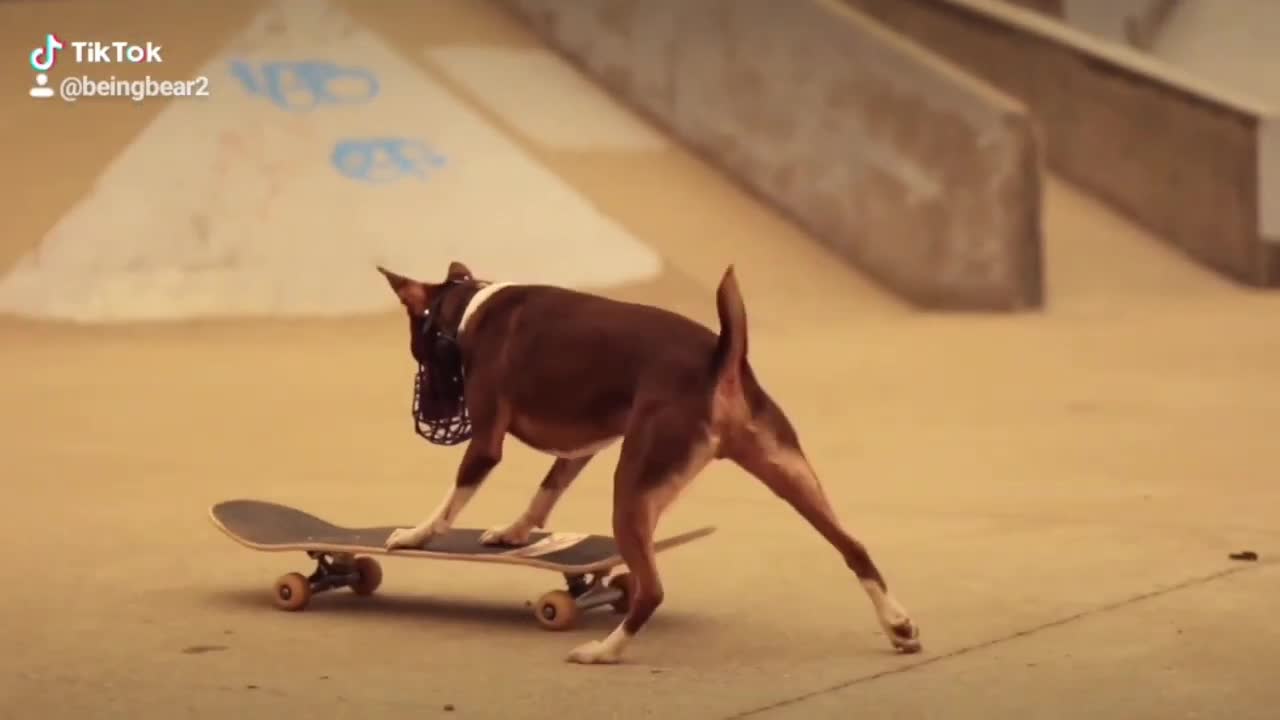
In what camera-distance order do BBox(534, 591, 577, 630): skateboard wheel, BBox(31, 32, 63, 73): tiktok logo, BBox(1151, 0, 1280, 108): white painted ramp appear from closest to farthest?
BBox(534, 591, 577, 630): skateboard wheel
BBox(31, 32, 63, 73): tiktok logo
BBox(1151, 0, 1280, 108): white painted ramp

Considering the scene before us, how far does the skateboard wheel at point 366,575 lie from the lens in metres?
6.97

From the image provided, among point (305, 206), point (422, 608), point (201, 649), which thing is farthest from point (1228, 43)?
point (201, 649)

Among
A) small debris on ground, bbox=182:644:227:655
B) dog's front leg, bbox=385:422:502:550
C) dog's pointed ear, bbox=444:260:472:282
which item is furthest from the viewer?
dog's pointed ear, bbox=444:260:472:282

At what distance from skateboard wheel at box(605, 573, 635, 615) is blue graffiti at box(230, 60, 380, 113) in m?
12.6

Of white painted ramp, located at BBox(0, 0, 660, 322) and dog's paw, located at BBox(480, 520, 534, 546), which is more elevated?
dog's paw, located at BBox(480, 520, 534, 546)

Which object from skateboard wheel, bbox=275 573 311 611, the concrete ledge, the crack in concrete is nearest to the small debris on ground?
skateboard wheel, bbox=275 573 311 611

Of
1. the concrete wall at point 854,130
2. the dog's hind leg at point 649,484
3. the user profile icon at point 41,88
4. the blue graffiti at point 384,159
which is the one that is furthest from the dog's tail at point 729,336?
the user profile icon at point 41,88

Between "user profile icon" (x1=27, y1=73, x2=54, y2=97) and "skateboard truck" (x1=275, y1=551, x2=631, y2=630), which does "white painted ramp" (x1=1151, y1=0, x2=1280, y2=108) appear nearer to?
"user profile icon" (x1=27, y1=73, x2=54, y2=97)

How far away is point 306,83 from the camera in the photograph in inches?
752

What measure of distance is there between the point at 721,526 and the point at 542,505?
6.23 ft

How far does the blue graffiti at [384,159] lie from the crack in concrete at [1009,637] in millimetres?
11825

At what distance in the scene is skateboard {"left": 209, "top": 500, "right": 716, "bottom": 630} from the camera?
647 centimetres

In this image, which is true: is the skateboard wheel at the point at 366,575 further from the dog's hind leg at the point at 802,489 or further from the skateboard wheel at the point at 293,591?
the dog's hind leg at the point at 802,489

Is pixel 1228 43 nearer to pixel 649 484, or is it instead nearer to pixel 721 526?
pixel 721 526
